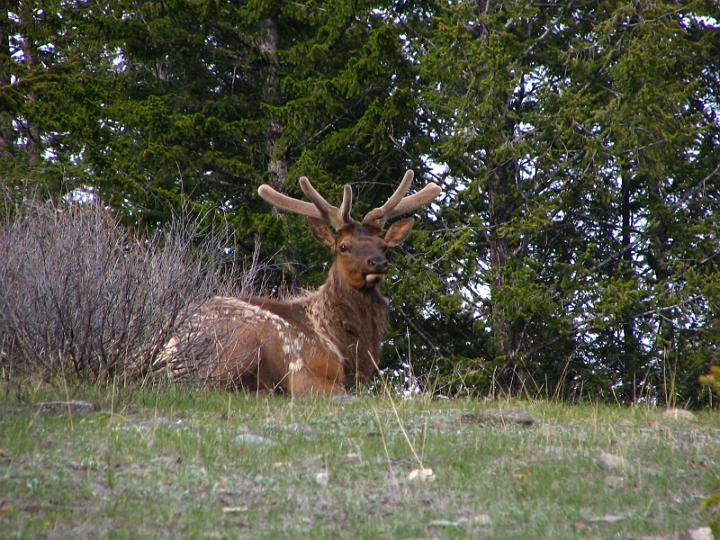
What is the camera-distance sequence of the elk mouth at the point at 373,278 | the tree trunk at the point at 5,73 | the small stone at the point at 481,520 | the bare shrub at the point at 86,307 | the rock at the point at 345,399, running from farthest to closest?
the tree trunk at the point at 5,73
the elk mouth at the point at 373,278
the bare shrub at the point at 86,307
the rock at the point at 345,399
the small stone at the point at 481,520

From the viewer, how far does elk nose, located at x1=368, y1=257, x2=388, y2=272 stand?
11648 mm

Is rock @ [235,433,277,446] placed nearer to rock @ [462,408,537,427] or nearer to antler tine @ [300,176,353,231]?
rock @ [462,408,537,427]

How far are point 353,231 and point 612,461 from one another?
19.9ft

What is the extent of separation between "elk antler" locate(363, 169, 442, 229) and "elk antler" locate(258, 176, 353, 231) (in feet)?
0.84

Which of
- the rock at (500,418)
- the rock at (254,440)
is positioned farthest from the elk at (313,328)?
the rock at (254,440)

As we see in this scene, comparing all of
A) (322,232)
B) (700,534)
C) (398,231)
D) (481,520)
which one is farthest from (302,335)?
(700,534)

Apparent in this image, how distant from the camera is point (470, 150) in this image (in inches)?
736

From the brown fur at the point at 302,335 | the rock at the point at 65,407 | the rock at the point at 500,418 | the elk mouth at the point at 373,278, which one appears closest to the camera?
the rock at the point at 65,407

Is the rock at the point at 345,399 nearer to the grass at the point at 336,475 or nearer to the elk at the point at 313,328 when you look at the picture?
the elk at the point at 313,328

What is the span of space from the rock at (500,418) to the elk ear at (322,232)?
168 inches

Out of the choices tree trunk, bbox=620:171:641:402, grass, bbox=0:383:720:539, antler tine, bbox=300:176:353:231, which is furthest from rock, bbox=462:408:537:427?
tree trunk, bbox=620:171:641:402

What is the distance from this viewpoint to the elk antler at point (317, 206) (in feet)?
39.6

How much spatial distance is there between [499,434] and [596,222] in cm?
1395

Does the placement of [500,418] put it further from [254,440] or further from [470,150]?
[470,150]
